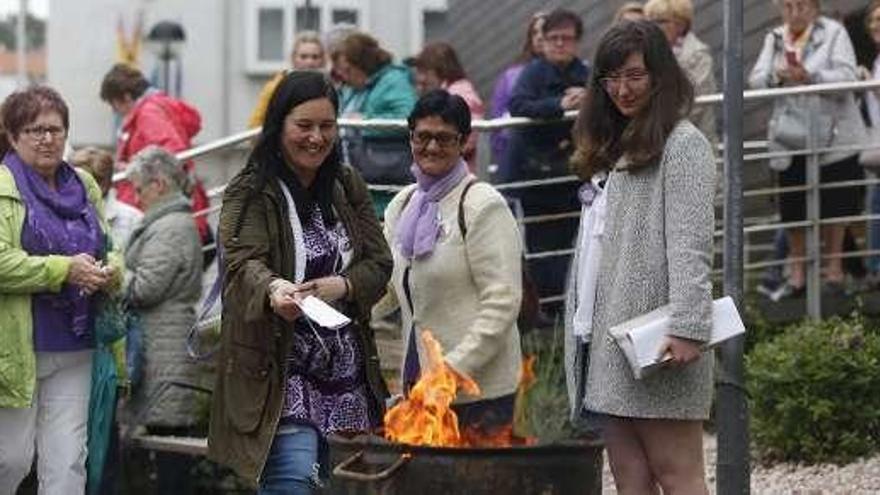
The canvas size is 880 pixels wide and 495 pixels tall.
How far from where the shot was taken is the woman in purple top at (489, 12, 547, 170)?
41.7 ft

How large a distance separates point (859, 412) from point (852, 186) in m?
2.51

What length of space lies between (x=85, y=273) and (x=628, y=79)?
2.88 metres

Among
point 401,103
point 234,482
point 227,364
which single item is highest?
point 401,103

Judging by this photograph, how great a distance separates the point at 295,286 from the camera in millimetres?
7113

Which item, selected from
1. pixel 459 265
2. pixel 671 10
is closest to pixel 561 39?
pixel 671 10

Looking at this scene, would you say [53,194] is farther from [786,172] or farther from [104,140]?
[104,140]

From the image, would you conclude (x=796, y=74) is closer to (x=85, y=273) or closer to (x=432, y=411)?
(x=85, y=273)

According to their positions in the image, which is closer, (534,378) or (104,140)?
(534,378)

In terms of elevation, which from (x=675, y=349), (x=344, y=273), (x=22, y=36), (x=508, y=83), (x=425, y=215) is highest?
(x=22, y=36)

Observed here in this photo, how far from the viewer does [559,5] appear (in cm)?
2028

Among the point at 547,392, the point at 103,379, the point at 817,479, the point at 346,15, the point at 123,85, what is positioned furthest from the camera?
the point at 346,15

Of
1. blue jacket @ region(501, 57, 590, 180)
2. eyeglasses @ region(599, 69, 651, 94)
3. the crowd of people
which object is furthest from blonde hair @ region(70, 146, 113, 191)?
eyeglasses @ region(599, 69, 651, 94)

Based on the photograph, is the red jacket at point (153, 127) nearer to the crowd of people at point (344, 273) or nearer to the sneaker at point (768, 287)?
the crowd of people at point (344, 273)

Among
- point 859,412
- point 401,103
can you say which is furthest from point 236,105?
point 859,412
